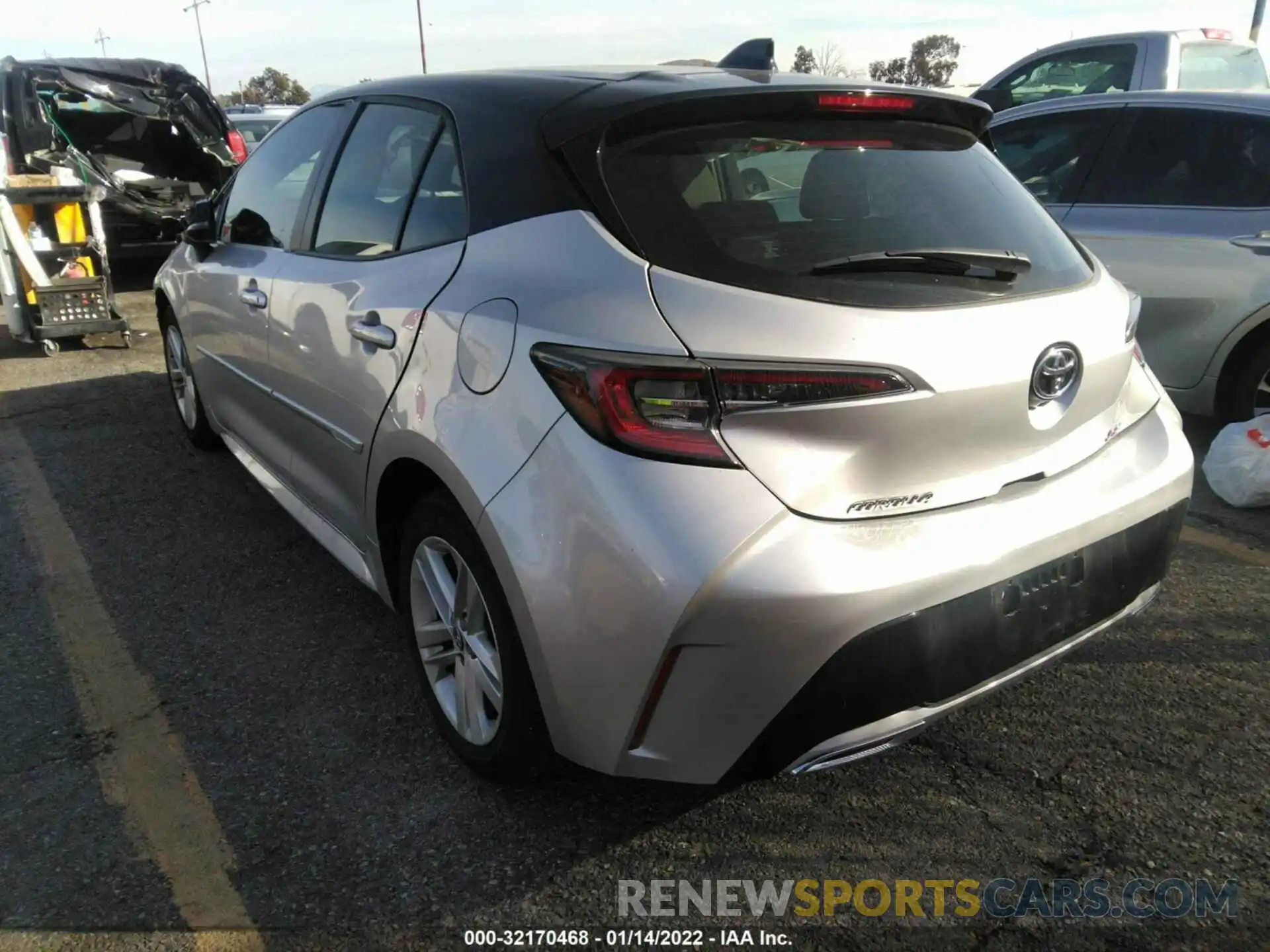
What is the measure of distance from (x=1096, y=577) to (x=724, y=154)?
1.21 m

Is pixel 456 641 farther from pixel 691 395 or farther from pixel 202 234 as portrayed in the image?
pixel 202 234

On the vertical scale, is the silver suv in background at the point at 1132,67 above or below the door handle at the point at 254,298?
above

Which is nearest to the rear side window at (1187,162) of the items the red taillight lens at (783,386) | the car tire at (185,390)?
the red taillight lens at (783,386)

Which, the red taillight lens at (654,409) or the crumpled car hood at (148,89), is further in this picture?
the crumpled car hood at (148,89)

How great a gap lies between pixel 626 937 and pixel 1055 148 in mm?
4599

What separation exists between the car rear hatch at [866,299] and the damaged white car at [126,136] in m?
7.35

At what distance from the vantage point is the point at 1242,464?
418 centimetres

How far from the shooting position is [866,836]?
7.79ft

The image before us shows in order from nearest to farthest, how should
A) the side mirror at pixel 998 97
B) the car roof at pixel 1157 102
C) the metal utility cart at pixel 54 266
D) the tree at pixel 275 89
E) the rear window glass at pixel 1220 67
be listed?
the car roof at pixel 1157 102
the metal utility cart at pixel 54 266
the rear window glass at pixel 1220 67
the side mirror at pixel 998 97
the tree at pixel 275 89

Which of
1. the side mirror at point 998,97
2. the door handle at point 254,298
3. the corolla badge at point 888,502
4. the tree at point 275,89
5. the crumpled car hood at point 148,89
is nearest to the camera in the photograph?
the corolla badge at point 888,502

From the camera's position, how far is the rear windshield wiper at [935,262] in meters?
2.10

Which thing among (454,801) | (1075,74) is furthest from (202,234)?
(1075,74)

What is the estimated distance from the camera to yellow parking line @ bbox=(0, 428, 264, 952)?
2.22 meters

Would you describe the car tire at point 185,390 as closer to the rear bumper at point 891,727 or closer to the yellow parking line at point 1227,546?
the rear bumper at point 891,727
